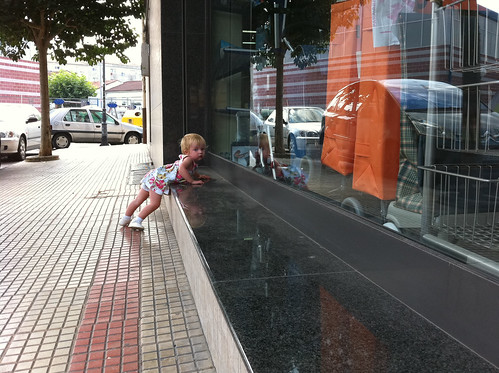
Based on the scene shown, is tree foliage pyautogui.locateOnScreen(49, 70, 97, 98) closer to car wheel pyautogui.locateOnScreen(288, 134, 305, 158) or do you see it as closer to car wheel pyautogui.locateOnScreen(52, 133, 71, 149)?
car wheel pyautogui.locateOnScreen(52, 133, 71, 149)

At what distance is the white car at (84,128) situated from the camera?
20.1 metres

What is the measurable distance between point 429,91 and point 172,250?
288 cm

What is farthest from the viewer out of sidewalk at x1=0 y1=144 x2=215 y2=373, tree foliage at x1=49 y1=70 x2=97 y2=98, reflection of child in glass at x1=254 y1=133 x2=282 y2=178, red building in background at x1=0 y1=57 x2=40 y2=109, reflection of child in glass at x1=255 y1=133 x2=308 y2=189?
tree foliage at x1=49 y1=70 x2=97 y2=98

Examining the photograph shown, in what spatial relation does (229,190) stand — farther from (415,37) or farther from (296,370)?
(296,370)

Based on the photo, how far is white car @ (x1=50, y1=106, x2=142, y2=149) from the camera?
793 inches

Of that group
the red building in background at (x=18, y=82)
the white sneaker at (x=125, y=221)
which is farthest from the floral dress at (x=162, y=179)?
the red building in background at (x=18, y=82)

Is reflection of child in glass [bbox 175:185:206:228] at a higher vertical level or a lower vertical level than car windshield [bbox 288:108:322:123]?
lower

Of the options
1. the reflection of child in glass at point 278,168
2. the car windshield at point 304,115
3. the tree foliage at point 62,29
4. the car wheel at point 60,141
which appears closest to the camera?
the car windshield at point 304,115

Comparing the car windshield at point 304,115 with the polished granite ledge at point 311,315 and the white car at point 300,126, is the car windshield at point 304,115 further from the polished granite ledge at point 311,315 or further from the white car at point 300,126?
the polished granite ledge at point 311,315

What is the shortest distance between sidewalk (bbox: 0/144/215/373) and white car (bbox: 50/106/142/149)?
1421 cm

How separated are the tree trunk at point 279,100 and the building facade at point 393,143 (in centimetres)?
2

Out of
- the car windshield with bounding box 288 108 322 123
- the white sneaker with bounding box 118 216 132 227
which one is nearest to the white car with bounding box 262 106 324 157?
the car windshield with bounding box 288 108 322 123

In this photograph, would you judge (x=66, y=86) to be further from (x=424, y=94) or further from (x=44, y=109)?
(x=424, y=94)

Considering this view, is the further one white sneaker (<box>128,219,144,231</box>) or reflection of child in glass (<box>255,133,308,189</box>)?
white sneaker (<box>128,219,144,231</box>)
